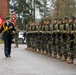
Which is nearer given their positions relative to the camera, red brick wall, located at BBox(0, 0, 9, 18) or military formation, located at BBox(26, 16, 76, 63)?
military formation, located at BBox(26, 16, 76, 63)

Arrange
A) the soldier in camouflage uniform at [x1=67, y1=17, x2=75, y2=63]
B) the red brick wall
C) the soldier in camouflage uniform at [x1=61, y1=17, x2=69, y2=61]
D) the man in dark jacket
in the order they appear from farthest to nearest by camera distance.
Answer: the red brick wall
the man in dark jacket
the soldier in camouflage uniform at [x1=61, y1=17, x2=69, y2=61]
the soldier in camouflage uniform at [x1=67, y1=17, x2=75, y2=63]

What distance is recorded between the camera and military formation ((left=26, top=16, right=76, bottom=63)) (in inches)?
628

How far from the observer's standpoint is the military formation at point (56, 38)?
15961mm

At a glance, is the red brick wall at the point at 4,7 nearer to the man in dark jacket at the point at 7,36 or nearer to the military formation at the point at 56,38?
the military formation at the point at 56,38

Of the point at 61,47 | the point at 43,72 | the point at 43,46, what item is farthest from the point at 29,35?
the point at 43,72

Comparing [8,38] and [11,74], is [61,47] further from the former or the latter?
[11,74]

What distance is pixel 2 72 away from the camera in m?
12.5

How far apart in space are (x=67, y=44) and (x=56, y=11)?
39.2 meters

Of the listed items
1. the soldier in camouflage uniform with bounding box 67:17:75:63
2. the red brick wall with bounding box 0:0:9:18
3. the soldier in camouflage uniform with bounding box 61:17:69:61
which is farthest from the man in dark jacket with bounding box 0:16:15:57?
the red brick wall with bounding box 0:0:9:18

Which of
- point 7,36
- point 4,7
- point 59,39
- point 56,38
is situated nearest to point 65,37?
point 59,39

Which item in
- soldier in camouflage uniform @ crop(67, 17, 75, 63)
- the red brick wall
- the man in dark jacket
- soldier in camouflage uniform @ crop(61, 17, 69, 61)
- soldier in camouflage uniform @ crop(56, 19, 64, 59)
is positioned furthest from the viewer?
the red brick wall

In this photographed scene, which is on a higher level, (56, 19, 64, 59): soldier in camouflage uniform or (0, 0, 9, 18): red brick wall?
(0, 0, 9, 18): red brick wall

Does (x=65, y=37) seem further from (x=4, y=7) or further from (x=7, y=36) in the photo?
(x=4, y=7)

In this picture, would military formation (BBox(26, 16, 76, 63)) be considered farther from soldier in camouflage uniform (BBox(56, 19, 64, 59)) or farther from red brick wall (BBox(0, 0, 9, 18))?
red brick wall (BBox(0, 0, 9, 18))
